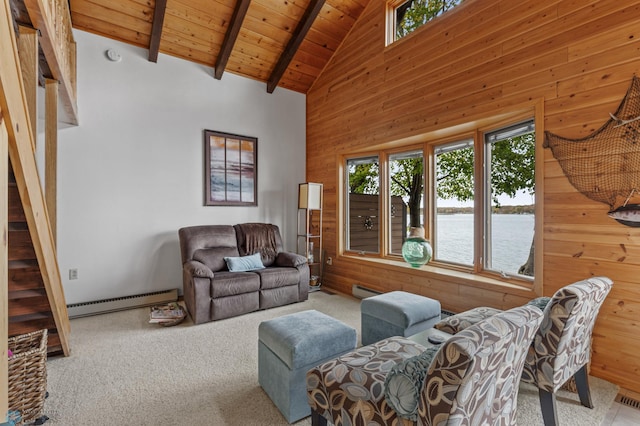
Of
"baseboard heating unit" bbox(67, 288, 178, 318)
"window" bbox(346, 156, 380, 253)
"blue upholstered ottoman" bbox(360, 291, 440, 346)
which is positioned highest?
"window" bbox(346, 156, 380, 253)

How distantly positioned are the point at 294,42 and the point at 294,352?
425cm

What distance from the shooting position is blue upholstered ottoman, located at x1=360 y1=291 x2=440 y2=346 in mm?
2447

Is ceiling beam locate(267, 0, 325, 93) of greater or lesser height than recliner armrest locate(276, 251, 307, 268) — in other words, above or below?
above

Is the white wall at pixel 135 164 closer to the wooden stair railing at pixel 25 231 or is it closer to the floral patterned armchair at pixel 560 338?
the wooden stair railing at pixel 25 231

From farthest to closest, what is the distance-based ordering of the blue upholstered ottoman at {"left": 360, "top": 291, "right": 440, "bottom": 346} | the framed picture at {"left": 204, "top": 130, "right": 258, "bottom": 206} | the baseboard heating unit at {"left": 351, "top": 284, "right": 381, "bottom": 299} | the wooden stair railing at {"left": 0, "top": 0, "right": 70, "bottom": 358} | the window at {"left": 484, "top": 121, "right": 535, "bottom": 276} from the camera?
the framed picture at {"left": 204, "top": 130, "right": 258, "bottom": 206} < the baseboard heating unit at {"left": 351, "top": 284, "right": 381, "bottom": 299} < the window at {"left": 484, "top": 121, "right": 535, "bottom": 276} < the blue upholstered ottoman at {"left": 360, "top": 291, "right": 440, "bottom": 346} < the wooden stair railing at {"left": 0, "top": 0, "right": 70, "bottom": 358}

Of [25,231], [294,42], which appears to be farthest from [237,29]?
[25,231]

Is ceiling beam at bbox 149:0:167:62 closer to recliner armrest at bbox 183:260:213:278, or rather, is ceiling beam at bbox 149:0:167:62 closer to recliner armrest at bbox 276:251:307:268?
recliner armrest at bbox 183:260:213:278

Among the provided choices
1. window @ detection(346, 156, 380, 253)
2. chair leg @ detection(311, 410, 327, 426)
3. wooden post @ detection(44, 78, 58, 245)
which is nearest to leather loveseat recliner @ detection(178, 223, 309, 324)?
window @ detection(346, 156, 380, 253)

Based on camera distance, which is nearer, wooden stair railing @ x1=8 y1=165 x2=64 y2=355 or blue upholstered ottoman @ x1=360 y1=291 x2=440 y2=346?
wooden stair railing @ x1=8 y1=165 x2=64 y2=355

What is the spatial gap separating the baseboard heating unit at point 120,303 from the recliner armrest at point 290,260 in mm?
1440

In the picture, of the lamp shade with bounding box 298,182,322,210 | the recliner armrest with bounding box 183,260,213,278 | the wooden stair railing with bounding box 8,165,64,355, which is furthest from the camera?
the lamp shade with bounding box 298,182,322,210

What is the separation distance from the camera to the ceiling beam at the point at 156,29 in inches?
137

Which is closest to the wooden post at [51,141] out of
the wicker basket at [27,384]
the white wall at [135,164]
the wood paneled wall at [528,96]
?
the white wall at [135,164]

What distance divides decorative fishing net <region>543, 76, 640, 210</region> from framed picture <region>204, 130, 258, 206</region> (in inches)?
152
